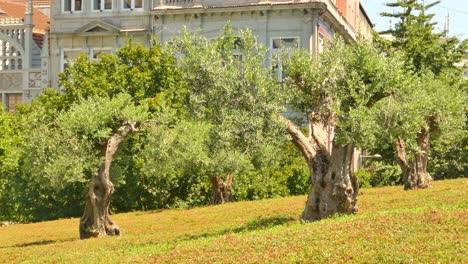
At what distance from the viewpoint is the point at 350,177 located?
2928 centimetres

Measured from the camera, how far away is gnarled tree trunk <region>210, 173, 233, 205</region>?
48281 mm

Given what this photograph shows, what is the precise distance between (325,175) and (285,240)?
5662 millimetres

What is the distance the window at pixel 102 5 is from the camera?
6141cm

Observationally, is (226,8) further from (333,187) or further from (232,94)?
(333,187)

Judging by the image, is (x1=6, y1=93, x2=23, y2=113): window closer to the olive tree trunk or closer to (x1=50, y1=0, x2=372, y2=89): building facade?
(x1=50, y1=0, x2=372, y2=89): building facade

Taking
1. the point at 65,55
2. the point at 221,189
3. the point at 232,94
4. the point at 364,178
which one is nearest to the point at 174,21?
the point at 65,55

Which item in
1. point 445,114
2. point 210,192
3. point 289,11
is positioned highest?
point 289,11

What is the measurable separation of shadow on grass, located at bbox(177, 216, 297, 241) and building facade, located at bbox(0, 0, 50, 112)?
110 ft

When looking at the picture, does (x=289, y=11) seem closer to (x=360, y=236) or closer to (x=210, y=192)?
(x=210, y=192)

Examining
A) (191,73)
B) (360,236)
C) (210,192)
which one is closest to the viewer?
(360,236)

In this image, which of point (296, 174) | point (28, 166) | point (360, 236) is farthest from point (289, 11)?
point (360, 236)

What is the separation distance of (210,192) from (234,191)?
1.27 m

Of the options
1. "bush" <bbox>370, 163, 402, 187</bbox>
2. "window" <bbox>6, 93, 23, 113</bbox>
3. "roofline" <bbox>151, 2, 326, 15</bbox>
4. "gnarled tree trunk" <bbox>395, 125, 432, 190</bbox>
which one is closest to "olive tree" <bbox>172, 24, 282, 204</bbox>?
"gnarled tree trunk" <bbox>395, 125, 432, 190</bbox>

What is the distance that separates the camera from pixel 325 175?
29109mm
